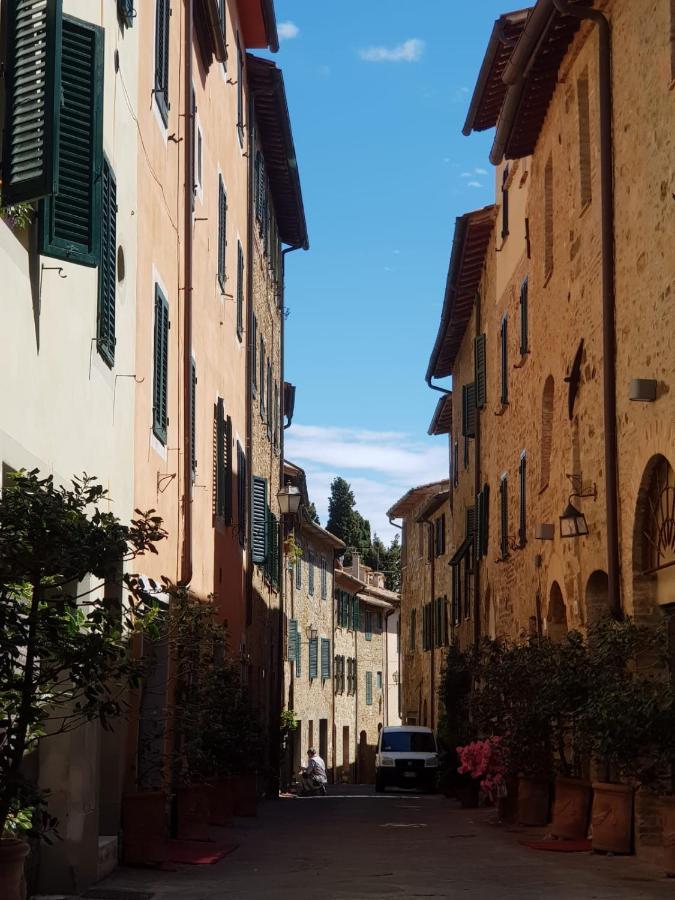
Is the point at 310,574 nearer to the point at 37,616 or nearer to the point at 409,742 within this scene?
the point at 409,742

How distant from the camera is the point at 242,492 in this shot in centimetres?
2244

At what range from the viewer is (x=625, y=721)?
456 inches

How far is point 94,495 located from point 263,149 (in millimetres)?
21416

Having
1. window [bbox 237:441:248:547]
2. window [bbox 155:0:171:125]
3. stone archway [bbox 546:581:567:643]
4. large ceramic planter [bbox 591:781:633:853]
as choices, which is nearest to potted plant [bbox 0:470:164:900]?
large ceramic planter [bbox 591:781:633:853]

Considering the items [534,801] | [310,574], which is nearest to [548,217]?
[534,801]

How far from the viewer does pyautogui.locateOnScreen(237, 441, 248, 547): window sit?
2197cm

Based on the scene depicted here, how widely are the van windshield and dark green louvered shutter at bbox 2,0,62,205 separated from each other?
2697 cm

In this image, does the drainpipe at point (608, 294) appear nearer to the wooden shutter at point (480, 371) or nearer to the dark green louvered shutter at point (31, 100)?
the dark green louvered shutter at point (31, 100)

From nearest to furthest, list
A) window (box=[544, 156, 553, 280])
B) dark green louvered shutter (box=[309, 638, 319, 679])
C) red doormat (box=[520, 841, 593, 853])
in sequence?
red doormat (box=[520, 841, 593, 853])
window (box=[544, 156, 553, 280])
dark green louvered shutter (box=[309, 638, 319, 679])

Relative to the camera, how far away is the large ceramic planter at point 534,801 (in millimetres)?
17297

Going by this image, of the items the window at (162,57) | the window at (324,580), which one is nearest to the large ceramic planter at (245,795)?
the window at (162,57)

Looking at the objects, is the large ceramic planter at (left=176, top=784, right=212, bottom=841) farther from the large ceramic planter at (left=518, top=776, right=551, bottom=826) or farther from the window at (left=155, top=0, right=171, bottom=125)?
the window at (left=155, top=0, right=171, bottom=125)

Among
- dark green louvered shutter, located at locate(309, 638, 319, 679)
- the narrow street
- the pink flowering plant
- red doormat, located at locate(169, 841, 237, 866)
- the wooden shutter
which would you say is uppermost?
the wooden shutter

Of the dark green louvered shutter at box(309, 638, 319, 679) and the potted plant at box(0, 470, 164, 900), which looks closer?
the potted plant at box(0, 470, 164, 900)
